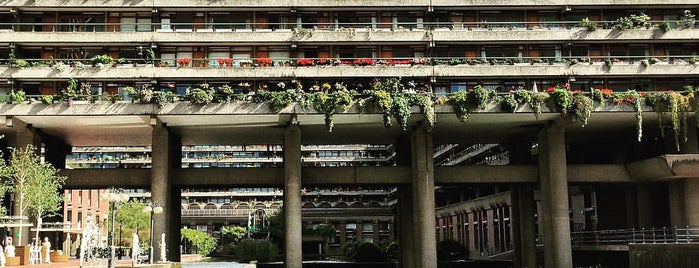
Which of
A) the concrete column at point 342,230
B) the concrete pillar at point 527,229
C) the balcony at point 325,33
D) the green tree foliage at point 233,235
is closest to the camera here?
the balcony at point 325,33

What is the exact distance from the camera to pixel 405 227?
198 ft

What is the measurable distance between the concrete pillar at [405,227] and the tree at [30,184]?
78.9 ft

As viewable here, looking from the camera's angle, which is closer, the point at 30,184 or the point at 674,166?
the point at 30,184

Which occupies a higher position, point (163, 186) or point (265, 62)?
point (265, 62)

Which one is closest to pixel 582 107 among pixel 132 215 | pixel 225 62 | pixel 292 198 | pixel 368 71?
pixel 368 71

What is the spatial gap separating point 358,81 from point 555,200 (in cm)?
1456

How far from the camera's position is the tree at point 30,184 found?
47.1 m

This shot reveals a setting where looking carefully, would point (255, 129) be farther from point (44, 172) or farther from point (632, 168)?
point (632, 168)

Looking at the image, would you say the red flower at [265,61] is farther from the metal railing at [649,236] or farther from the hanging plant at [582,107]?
the metal railing at [649,236]

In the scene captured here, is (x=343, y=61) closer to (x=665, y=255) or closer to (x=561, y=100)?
(x=561, y=100)

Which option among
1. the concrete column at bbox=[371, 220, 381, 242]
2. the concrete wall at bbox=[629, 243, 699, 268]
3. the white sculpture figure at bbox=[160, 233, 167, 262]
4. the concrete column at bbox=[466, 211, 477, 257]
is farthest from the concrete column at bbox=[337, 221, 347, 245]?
the concrete wall at bbox=[629, 243, 699, 268]

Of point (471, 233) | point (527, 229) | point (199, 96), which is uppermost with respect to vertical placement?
point (199, 96)

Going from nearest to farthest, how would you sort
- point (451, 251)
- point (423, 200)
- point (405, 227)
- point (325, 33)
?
point (423, 200) → point (325, 33) → point (405, 227) → point (451, 251)

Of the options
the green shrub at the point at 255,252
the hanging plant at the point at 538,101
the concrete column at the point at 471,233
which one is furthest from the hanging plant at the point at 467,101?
the concrete column at the point at 471,233
